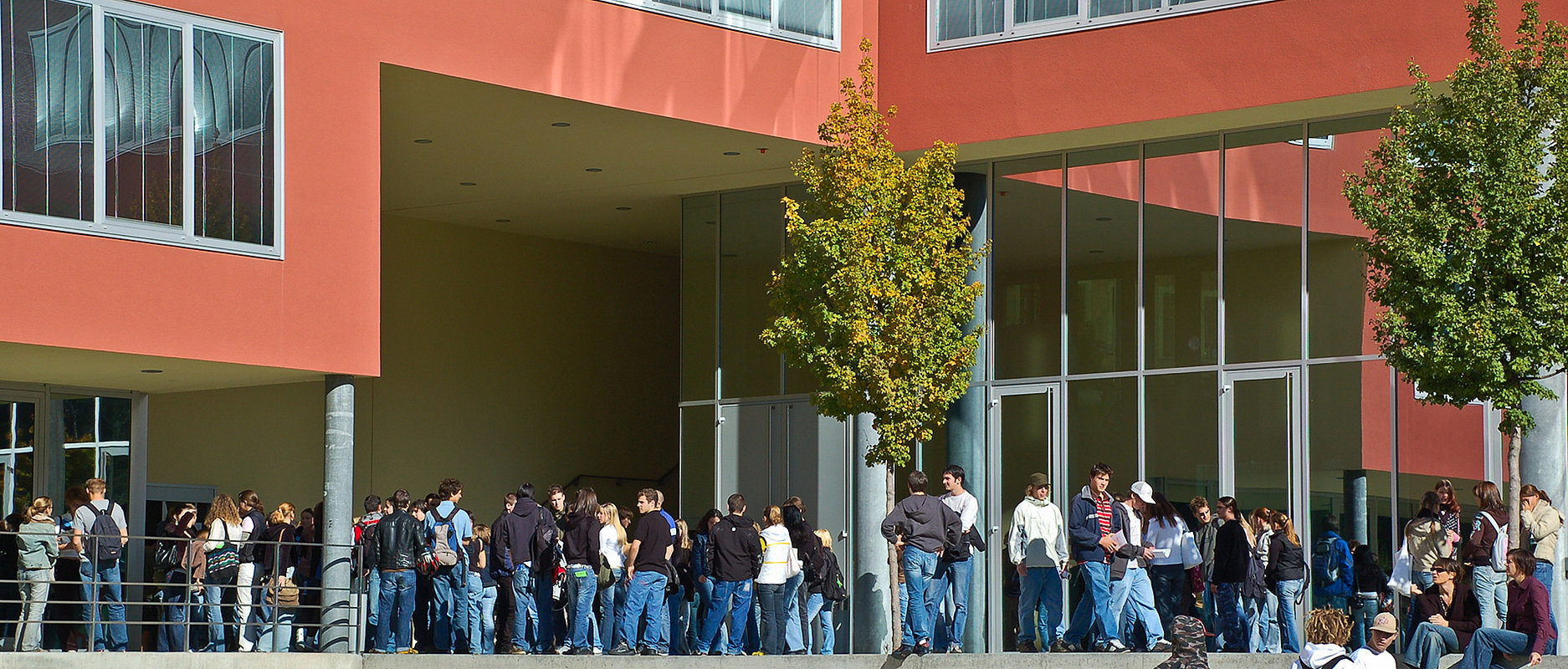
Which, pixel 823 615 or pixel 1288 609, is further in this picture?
pixel 823 615

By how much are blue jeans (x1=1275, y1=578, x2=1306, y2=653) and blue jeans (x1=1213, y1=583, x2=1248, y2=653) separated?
44 centimetres

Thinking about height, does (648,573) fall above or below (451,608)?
above

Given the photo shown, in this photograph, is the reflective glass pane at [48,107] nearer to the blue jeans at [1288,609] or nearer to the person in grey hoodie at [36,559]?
the person in grey hoodie at [36,559]

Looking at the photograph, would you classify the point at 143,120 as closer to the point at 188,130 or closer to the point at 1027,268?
the point at 188,130

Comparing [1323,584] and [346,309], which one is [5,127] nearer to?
[346,309]

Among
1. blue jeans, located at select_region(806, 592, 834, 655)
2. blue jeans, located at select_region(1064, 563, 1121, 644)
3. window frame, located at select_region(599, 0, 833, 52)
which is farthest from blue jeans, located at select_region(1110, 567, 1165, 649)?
window frame, located at select_region(599, 0, 833, 52)

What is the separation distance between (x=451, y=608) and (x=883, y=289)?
16.2 ft

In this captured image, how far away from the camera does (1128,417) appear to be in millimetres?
20219

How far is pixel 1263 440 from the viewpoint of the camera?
754 inches

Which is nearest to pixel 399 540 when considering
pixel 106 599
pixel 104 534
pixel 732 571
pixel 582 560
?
pixel 582 560

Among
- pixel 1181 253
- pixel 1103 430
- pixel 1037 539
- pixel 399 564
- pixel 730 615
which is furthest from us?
pixel 1103 430

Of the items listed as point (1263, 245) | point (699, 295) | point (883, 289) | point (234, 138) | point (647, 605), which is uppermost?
point (234, 138)

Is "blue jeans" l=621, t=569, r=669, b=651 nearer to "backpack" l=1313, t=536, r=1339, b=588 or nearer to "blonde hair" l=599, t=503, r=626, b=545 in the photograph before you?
"blonde hair" l=599, t=503, r=626, b=545

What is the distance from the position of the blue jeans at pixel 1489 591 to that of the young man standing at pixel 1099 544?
2687 millimetres
